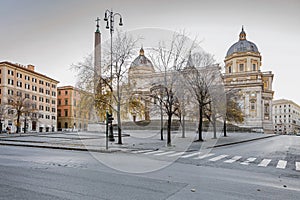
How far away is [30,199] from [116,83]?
19.7m

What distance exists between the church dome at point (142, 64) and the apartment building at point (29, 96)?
37722 millimetres

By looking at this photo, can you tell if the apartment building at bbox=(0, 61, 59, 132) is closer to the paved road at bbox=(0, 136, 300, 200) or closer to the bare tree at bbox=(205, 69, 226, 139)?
the bare tree at bbox=(205, 69, 226, 139)

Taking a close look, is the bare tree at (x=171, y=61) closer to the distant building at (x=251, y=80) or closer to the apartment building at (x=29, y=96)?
the apartment building at (x=29, y=96)

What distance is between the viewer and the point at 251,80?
266 ft

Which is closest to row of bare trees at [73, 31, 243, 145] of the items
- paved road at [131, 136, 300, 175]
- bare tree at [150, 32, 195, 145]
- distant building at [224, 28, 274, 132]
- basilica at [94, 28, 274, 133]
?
bare tree at [150, 32, 195, 145]

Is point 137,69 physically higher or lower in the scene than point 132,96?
higher

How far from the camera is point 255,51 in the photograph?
8906 cm

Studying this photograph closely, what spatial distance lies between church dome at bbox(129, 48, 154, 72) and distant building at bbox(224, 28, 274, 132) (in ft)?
168

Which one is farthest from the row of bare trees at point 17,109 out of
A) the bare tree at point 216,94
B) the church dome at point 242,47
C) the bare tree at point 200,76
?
the church dome at point 242,47

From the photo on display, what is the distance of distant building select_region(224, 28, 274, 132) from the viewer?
78.2 meters

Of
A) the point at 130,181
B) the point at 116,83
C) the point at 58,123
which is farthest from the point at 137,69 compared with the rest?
the point at 58,123

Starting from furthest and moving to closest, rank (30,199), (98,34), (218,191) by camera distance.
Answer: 1. (98,34)
2. (218,191)
3. (30,199)

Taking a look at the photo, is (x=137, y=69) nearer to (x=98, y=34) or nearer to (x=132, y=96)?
(x=132, y=96)

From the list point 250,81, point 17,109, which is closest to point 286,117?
point 250,81
